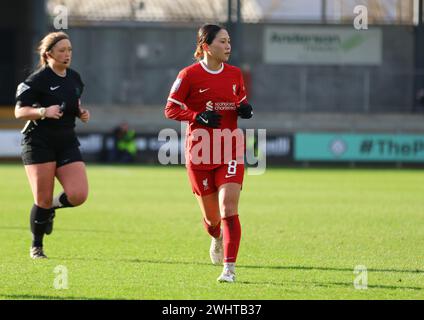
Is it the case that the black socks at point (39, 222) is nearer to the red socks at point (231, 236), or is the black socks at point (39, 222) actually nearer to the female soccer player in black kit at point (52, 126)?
the female soccer player in black kit at point (52, 126)

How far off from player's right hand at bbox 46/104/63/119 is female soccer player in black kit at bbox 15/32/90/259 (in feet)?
0.35

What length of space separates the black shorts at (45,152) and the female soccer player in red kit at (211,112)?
58.8 inches

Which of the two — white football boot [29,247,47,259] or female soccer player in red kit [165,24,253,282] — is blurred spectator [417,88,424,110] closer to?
white football boot [29,247,47,259]

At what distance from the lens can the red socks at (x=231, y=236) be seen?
910 cm

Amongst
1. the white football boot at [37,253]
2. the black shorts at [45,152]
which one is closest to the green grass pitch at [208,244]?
the white football boot at [37,253]

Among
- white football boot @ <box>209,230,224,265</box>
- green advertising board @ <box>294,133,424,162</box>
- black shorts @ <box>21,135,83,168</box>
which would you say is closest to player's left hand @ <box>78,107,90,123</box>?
black shorts @ <box>21,135,83,168</box>

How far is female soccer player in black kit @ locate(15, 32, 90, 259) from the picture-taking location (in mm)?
10484

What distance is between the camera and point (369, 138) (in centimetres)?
3494

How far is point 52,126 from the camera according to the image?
1058 cm

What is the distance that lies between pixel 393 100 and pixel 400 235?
1088 inches

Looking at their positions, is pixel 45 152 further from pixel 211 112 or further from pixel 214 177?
pixel 211 112

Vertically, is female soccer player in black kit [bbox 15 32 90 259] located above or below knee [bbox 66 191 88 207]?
above
